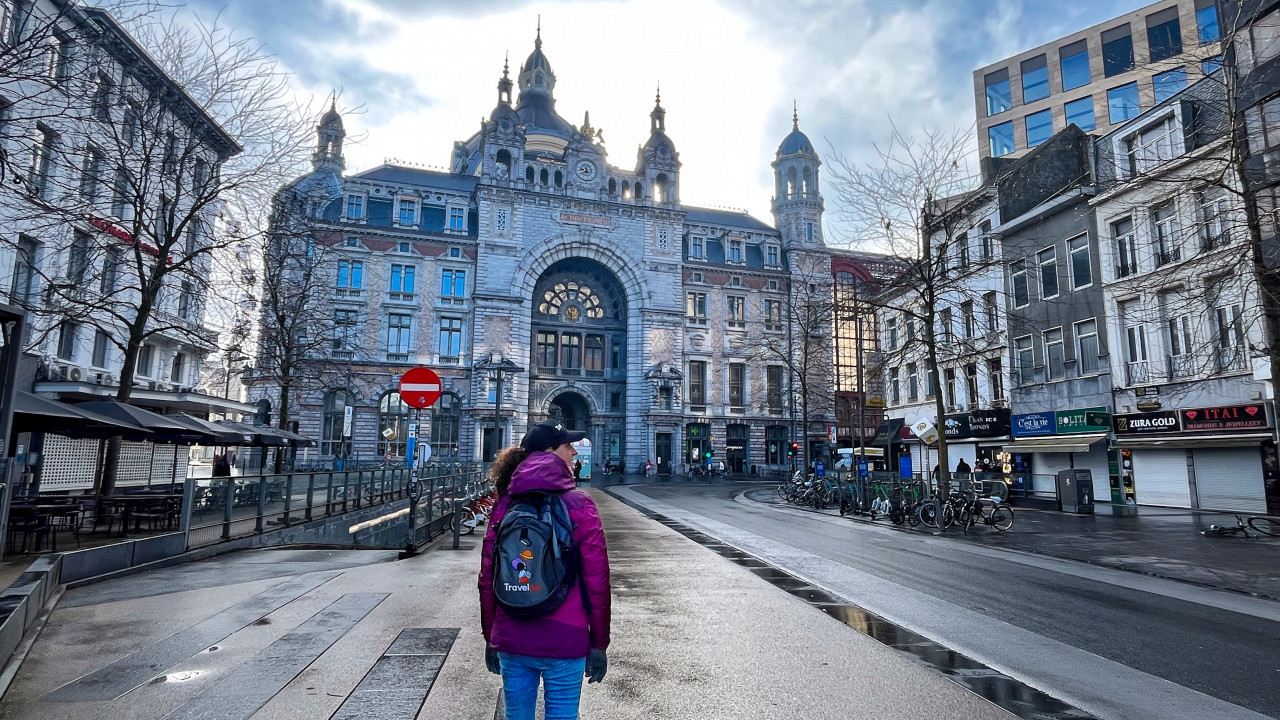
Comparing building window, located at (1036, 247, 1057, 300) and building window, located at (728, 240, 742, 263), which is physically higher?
building window, located at (728, 240, 742, 263)

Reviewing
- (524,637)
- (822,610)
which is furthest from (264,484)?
(524,637)

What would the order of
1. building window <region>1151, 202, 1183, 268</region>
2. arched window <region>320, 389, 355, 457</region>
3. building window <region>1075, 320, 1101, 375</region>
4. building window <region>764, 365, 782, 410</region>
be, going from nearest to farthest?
building window <region>1151, 202, 1183, 268</region> < building window <region>1075, 320, 1101, 375</region> < arched window <region>320, 389, 355, 457</region> < building window <region>764, 365, 782, 410</region>

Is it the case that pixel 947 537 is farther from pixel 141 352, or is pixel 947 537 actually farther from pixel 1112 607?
pixel 141 352

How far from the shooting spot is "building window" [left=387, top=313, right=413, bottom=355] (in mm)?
52562

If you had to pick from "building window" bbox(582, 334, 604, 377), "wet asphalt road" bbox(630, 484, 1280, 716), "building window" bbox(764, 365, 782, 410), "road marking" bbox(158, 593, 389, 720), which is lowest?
"wet asphalt road" bbox(630, 484, 1280, 716)

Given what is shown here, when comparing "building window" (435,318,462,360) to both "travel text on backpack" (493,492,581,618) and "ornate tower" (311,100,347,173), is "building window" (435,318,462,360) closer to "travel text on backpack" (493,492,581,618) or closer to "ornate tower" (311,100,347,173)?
"ornate tower" (311,100,347,173)

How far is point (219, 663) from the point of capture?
542 cm

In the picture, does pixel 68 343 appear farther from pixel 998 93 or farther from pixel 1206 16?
pixel 1206 16

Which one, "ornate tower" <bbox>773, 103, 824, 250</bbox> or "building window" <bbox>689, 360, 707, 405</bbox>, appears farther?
"ornate tower" <bbox>773, 103, 824, 250</bbox>

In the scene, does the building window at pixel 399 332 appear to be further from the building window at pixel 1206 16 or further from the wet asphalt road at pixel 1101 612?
the building window at pixel 1206 16

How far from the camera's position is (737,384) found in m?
61.1

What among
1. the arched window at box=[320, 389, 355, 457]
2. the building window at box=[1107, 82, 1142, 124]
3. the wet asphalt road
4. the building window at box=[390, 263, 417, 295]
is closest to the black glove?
the wet asphalt road

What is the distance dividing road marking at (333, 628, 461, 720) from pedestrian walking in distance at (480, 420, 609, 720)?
1869mm

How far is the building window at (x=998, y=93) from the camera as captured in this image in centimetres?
4328
